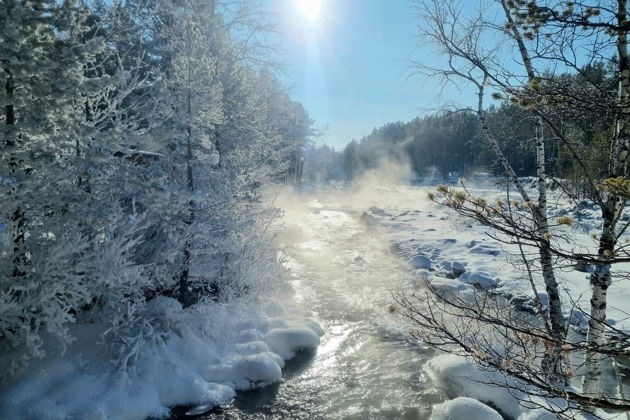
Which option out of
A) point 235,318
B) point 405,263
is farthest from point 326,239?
point 235,318

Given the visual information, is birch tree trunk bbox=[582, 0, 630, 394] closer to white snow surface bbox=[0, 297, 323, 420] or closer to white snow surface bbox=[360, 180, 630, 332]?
white snow surface bbox=[360, 180, 630, 332]

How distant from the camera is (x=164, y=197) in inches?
301

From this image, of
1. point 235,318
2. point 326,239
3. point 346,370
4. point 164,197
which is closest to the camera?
point 164,197

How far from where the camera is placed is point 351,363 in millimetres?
8742

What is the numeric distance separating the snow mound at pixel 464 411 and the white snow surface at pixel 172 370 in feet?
10.9

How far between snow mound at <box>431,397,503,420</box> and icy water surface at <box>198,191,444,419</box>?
0.36m

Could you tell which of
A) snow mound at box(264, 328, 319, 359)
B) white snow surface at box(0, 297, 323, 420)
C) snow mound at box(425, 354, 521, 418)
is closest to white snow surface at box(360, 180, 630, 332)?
snow mound at box(425, 354, 521, 418)

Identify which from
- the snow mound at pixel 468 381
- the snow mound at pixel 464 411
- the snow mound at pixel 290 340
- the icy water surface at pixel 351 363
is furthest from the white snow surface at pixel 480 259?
the snow mound at pixel 290 340

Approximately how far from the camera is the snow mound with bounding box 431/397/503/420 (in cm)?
656

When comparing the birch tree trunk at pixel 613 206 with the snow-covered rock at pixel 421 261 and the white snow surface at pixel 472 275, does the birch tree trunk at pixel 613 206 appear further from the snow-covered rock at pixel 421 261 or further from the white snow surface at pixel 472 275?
the snow-covered rock at pixel 421 261

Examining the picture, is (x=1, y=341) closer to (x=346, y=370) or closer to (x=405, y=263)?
(x=346, y=370)

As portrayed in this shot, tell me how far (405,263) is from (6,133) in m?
15.0

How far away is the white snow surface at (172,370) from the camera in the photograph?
20.4 ft

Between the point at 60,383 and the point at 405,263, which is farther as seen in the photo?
the point at 405,263
